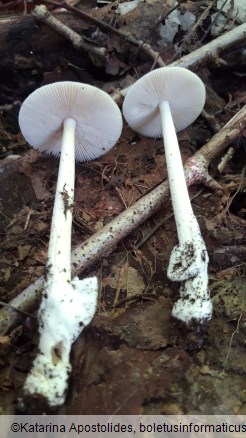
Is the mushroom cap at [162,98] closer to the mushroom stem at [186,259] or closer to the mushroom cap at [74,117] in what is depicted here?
the mushroom cap at [74,117]

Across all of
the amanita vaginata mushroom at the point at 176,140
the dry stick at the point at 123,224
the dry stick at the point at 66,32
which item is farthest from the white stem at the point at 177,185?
the dry stick at the point at 66,32

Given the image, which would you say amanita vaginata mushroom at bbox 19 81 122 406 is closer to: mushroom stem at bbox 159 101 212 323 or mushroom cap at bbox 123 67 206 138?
mushroom cap at bbox 123 67 206 138

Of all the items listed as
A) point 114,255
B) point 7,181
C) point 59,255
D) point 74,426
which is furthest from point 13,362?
point 7,181

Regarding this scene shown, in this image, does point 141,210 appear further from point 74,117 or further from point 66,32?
point 66,32

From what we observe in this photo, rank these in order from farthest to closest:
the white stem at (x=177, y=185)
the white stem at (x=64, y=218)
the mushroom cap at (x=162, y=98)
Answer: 1. the mushroom cap at (x=162, y=98)
2. the white stem at (x=177, y=185)
3. the white stem at (x=64, y=218)

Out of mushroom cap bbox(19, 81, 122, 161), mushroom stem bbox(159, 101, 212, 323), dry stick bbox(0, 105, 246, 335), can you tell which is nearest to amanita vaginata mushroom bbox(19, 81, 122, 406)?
mushroom cap bbox(19, 81, 122, 161)

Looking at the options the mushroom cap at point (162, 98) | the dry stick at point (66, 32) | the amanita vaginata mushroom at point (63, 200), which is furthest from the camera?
the dry stick at point (66, 32)

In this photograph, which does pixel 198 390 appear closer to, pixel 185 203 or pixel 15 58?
pixel 185 203

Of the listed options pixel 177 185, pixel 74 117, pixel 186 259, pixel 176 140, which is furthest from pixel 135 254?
pixel 74 117
